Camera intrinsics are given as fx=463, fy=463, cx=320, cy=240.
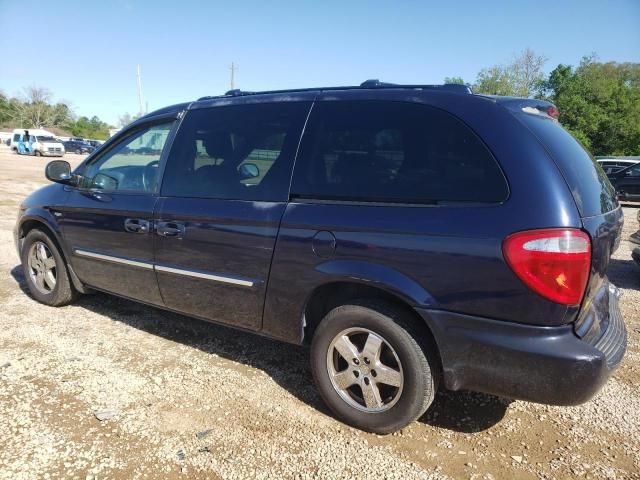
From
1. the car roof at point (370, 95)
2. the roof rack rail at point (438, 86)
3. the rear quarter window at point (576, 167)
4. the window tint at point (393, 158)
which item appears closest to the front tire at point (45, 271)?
the car roof at point (370, 95)

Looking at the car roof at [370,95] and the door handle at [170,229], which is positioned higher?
the car roof at [370,95]

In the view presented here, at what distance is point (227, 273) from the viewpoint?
9.64 ft

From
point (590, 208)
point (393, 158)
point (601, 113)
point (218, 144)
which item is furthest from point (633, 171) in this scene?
point (601, 113)

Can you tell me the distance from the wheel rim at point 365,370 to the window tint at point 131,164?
183cm

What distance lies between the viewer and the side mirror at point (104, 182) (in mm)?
3720

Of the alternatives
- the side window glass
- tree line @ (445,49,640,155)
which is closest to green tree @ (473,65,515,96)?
tree line @ (445,49,640,155)

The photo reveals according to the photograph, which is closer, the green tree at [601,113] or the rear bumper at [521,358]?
the rear bumper at [521,358]

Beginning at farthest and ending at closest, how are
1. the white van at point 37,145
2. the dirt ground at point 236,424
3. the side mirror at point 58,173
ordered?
the white van at point 37,145
the side mirror at point 58,173
the dirt ground at point 236,424

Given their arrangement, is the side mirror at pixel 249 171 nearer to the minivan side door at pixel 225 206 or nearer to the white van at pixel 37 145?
the minivan side door at pixel 225 206

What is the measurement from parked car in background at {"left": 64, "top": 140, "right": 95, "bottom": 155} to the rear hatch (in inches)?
1993

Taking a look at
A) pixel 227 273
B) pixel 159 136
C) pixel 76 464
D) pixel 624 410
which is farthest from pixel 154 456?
pixel 624 410

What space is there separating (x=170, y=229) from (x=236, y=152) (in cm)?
69

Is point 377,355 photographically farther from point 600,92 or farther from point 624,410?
point 600,92

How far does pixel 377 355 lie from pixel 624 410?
1637mm
